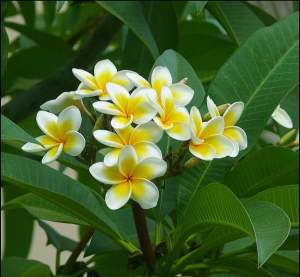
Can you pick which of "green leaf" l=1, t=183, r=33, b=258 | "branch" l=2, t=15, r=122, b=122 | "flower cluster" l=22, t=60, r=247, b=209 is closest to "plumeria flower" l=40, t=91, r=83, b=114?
"flower cluster" l=22, t=60, r=247, b=209

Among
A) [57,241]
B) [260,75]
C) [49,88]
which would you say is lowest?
[57,241]

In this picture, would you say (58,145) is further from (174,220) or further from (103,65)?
(174,220)

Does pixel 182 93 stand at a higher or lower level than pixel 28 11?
higher

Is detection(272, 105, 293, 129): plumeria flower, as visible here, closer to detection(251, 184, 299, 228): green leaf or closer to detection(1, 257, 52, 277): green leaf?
detection(251, 184, 299, 228): green leaf

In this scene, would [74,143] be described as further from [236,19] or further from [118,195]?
[236,19]

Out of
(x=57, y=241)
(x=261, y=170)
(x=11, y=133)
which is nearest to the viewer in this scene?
(x=11, y=133)

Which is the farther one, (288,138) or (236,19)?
(236,19)

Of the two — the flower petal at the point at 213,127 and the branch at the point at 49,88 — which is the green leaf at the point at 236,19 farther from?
the flower petal at the point at 213,127

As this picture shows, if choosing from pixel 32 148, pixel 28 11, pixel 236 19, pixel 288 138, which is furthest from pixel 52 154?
pixel 28 11
